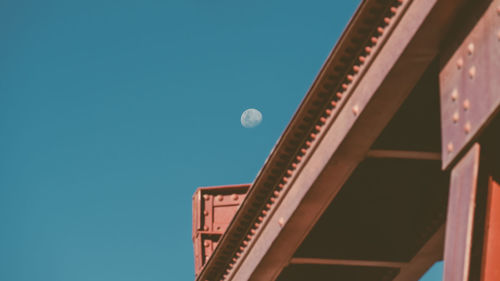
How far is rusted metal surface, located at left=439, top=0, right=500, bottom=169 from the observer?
5.08 meters

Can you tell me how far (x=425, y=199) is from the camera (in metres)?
8.70

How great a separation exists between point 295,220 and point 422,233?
1784mm

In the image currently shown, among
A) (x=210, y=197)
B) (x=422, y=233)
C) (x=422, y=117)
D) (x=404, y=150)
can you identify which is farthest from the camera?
(x=210, y=197)

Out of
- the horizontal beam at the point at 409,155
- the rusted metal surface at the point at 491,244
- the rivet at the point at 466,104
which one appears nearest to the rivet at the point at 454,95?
the rivet at the point at 466,104

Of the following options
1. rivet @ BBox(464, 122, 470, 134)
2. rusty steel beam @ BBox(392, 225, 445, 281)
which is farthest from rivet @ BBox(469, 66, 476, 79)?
rusty steel beam @ BBox(392, 225, 445, 281)

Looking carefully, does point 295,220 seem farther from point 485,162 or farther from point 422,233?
point 485,162

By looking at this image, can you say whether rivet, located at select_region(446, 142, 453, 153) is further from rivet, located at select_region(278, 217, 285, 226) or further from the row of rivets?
rivet, located at select_region(278, 217, 285, 226)

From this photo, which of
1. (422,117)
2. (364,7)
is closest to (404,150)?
(422,117)

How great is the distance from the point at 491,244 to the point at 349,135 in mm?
2071

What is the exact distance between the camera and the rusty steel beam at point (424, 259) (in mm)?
9477

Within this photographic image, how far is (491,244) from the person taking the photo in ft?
17.0

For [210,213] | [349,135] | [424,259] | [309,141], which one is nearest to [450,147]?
[349,135]

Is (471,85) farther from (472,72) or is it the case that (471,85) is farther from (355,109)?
(355,109)

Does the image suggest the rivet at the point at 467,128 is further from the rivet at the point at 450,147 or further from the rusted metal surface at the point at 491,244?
the rusted metal surface at the point at 491,244
